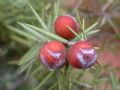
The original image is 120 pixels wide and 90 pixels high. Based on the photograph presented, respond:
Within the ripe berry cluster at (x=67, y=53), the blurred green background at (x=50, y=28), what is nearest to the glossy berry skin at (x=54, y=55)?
the ripe berry cluster at (x=67, y=53)

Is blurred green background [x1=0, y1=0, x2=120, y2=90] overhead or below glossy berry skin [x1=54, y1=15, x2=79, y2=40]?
below

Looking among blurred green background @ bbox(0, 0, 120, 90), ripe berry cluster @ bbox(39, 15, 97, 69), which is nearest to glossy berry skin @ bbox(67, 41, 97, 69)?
ripe berry cluster @ bbox(39, 15, 97, 69)

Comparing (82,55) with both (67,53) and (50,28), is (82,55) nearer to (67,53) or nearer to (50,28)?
(67,53)

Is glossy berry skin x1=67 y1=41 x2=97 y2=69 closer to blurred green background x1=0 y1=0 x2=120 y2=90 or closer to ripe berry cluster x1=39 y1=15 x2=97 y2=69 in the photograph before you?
ripe berry cluster x1=39 y1=15 x2=97 y2=69

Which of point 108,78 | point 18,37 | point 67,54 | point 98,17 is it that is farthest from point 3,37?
point 67,54

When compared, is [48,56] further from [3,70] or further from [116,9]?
[3,70]

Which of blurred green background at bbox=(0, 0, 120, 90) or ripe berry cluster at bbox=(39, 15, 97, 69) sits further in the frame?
blurred green background at bbox=(0, 0, 120, 90)

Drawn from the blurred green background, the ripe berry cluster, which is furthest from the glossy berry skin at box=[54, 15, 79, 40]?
the blurred green background
